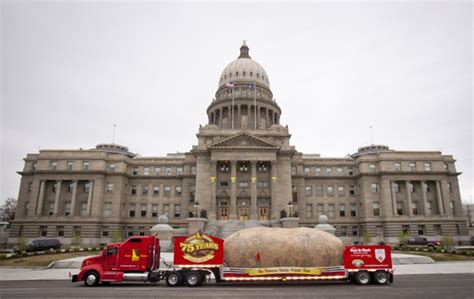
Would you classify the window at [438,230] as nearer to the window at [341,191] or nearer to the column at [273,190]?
the window at [341,191]

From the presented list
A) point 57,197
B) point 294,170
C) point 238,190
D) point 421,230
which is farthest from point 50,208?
point 421,230

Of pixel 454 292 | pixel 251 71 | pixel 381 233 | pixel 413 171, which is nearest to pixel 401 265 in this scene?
pixel 454 292

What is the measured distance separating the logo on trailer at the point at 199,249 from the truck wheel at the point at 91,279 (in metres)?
5.53

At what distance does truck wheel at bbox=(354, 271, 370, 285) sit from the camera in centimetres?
1775

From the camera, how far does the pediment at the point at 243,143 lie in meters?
58.0

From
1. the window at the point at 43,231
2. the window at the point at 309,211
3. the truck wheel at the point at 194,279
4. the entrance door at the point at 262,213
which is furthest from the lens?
the window at the point at 309,211

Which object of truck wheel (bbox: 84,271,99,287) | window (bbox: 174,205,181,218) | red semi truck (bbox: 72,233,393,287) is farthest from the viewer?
window (bbox: 174,205,181,218)

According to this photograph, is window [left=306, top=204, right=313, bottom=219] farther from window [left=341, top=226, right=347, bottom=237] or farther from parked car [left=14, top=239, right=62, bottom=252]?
parked car [left=14, top=239, right=62, bottom=252]

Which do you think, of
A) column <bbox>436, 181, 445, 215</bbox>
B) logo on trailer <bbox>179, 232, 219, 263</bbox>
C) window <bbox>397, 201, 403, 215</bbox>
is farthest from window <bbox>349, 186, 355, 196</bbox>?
logo on trailer <bbox>179, 232, 219, 263</bbox>

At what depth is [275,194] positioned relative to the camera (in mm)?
57531

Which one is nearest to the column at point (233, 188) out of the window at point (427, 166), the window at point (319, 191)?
the window at point (319, 191)

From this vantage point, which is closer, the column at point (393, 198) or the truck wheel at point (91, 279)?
the truck wheel at point (91, 279)

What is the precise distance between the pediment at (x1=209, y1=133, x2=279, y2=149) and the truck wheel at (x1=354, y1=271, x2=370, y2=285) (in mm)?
40903

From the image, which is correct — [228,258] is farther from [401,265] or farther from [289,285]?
[401,265]
